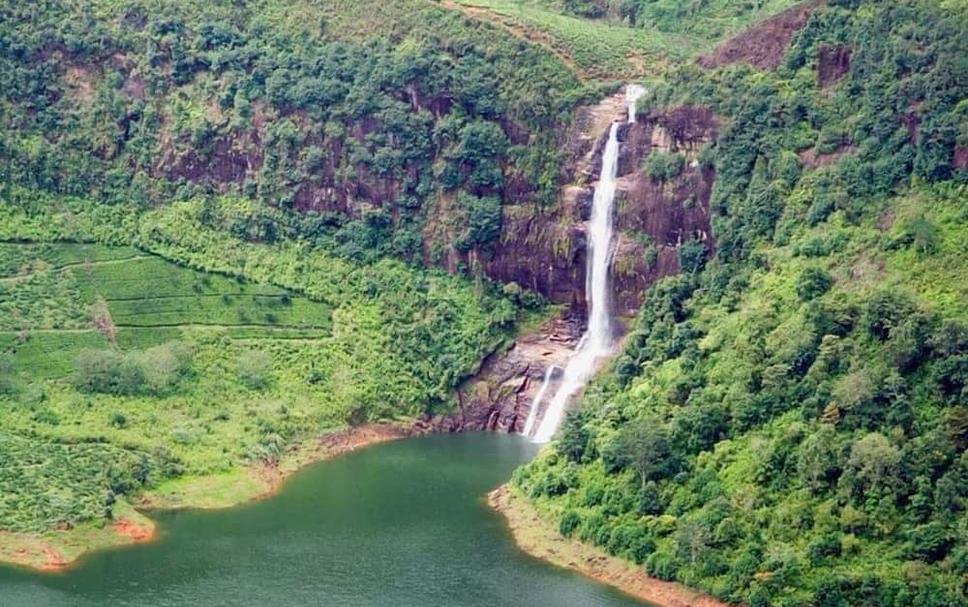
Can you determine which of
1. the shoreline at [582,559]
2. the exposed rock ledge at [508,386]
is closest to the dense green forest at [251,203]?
the exposed rock ledge at [508,386]

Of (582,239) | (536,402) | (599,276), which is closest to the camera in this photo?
(536,402)

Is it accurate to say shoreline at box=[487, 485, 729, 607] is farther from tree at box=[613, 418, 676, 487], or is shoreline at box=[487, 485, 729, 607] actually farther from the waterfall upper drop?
the waterfall upper drop

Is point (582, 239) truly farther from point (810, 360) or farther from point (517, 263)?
point (810, 360)

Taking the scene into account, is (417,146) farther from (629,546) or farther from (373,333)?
(629,546)

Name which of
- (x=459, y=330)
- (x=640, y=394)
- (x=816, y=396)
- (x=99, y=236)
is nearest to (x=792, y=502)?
(x=816, y=396)

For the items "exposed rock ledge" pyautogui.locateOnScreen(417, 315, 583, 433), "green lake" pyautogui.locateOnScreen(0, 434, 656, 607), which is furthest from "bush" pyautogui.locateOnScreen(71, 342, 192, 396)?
"exposed rock ledge" pyautogui.locateOnScreen(417, 315, 583, 433)

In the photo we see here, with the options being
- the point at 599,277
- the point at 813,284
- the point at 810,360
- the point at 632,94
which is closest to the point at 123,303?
the point at 599,277

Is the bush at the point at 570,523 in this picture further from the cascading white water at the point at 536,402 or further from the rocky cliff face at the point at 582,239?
the rocky cliff face at the point at 582,239

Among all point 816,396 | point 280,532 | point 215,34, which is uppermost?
point 215,34
